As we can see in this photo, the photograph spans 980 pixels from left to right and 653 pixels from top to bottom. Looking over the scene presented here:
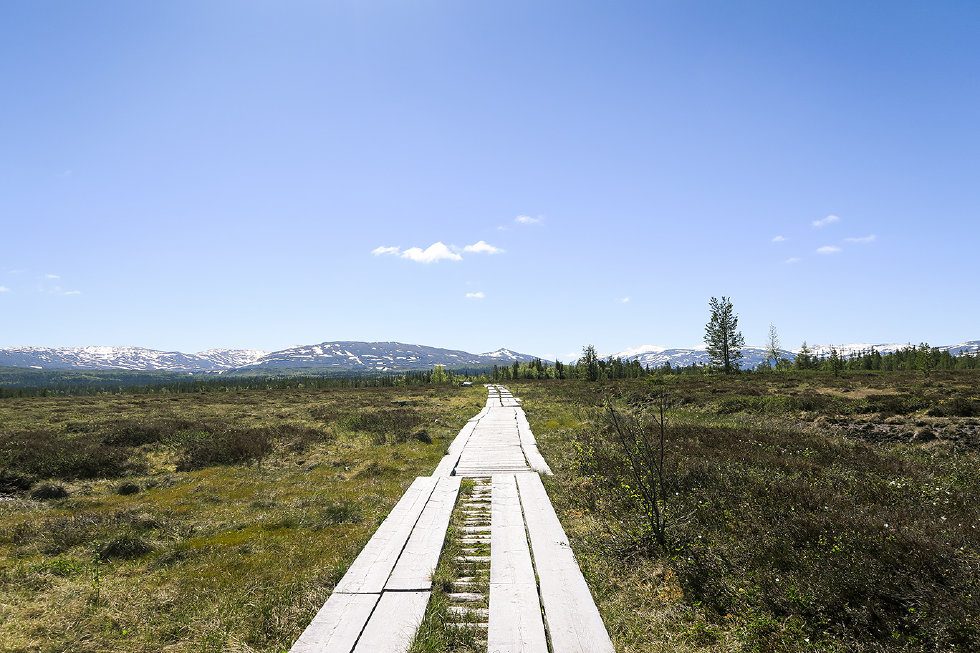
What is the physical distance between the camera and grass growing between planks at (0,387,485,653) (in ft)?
16.8

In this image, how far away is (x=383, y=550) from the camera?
21.3ft

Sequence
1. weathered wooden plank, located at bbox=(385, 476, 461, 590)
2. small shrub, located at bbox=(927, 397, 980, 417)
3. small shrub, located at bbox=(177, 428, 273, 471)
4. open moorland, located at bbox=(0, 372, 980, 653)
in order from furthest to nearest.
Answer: small shrub, located at bbox=(927, 397, 980, 417) < small shrub, located at bbox=(177, 428, 273, 471) < weathered wooden plank, located at bbox=(385, 476, 461, 590) < open moorland, located at bbox=(0, 372, 980, 653)

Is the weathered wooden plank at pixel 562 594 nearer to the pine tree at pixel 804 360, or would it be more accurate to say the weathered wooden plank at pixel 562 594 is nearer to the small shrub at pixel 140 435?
the small shrub at pixel 140 435

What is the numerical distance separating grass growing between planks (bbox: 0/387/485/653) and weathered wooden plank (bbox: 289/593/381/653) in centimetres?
39

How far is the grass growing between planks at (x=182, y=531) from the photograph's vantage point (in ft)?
16.8

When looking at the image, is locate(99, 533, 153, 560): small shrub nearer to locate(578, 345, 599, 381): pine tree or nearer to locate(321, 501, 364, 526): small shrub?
locate(321, 501, 364, 526): small shrub

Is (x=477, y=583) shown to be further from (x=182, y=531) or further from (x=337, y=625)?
(x=182, y=531)

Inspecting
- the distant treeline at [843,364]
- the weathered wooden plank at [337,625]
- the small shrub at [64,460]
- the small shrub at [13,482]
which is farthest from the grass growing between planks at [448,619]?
the distant treeline at [843,364]

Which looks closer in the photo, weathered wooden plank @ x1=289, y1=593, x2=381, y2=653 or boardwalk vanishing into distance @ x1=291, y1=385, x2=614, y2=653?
weathered wooden plank @ x1=289, y1=593, x2=381, y2=653

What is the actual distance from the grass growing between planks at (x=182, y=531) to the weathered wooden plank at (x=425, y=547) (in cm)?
88

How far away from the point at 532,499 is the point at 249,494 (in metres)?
7.22

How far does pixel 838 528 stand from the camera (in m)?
6.17

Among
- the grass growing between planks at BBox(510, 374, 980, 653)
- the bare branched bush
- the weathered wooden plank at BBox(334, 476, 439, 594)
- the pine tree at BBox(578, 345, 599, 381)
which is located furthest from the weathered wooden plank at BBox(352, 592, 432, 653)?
the pine tree at BBox(578, 345, 599, 381)

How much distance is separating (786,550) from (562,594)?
9.88 ft
